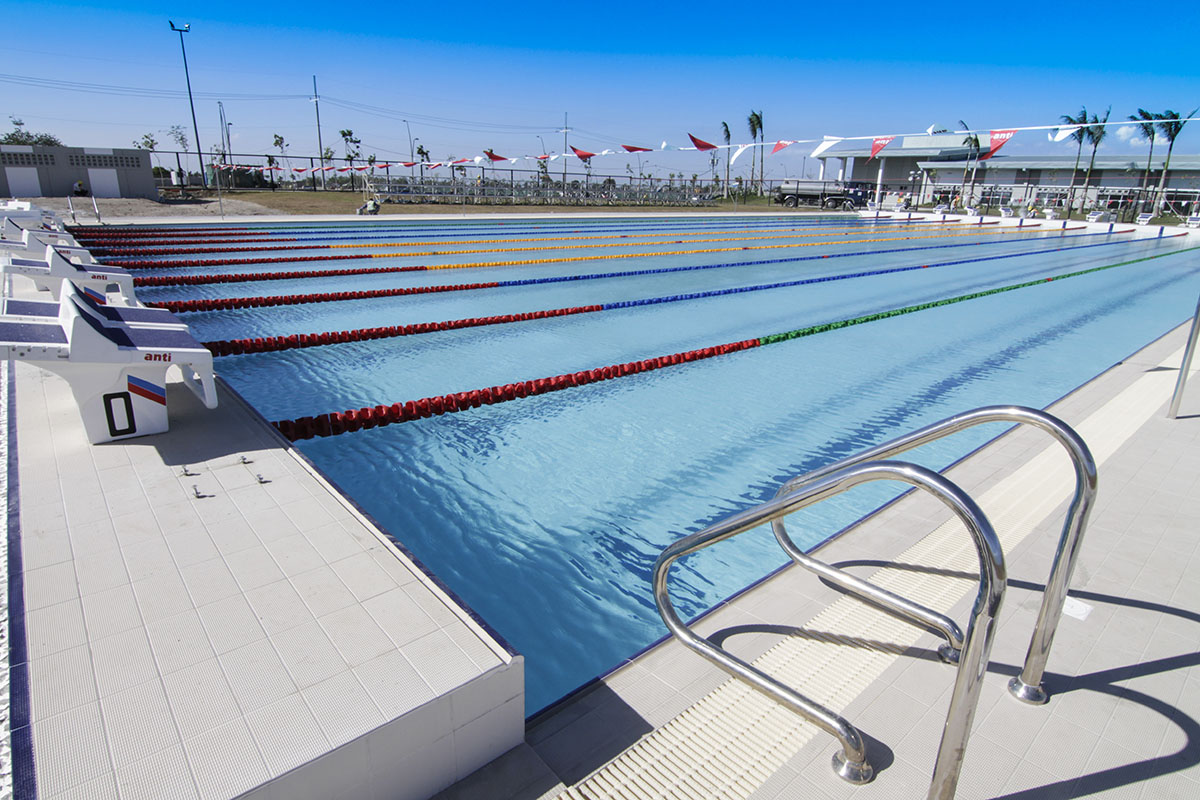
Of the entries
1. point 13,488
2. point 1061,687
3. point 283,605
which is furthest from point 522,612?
point 13,488

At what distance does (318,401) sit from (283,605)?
10.7 feet

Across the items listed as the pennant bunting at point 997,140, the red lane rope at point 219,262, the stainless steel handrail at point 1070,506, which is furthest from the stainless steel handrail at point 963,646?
the pennant bunting at point 997,140

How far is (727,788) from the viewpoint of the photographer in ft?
5.28

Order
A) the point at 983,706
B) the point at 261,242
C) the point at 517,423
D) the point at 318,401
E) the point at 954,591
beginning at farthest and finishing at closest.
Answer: the point at 261,242 → the point at 318,401 → the point at 517,423 → the point at 954,591 → the point at 983,706

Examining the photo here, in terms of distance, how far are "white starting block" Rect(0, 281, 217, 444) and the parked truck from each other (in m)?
41.6

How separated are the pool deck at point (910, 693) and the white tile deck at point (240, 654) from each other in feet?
0.83

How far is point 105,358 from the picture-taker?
2746 mm

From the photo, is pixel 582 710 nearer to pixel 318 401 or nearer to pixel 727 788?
pixel 727 788

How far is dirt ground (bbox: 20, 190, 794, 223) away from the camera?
714 inches

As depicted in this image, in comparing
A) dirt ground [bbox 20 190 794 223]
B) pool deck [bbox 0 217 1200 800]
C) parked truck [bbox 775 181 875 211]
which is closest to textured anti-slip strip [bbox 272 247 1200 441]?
pool deck [bbox 0 217 1200 800]

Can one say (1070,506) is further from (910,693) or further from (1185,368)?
(1185,368)

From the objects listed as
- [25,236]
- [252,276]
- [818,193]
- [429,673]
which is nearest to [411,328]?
[25,236]

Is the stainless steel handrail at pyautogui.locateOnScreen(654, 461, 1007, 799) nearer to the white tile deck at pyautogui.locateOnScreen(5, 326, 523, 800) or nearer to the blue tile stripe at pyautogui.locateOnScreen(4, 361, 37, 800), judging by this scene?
the white tile deck at pyautogui.locateOnScreen(5, 326, 523, 800)

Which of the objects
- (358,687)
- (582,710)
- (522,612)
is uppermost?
(358,687)
